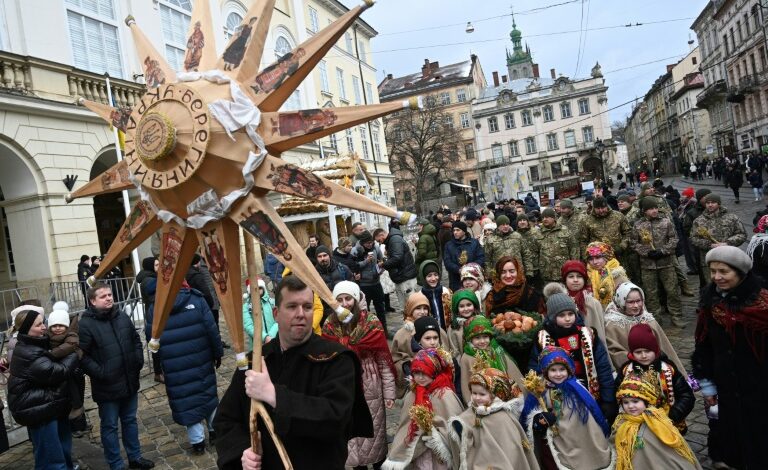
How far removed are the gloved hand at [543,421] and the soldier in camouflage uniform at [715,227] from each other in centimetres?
478

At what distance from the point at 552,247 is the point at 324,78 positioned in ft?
84.0

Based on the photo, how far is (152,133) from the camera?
→ 8.75 ft

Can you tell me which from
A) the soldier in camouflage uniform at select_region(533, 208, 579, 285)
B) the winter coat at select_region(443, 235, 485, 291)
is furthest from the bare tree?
the soldier in camouflage uniform at select_region(533, 208, 579, 285)

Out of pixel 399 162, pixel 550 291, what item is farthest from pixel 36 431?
pixel 399 162

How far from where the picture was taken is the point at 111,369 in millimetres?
5363

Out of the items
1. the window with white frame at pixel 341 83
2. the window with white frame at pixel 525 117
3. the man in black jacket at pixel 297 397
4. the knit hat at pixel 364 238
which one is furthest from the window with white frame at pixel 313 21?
the window with white frame at pixel 525 117

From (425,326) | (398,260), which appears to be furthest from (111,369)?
(398,260)

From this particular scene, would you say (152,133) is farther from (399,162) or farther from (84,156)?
(399,162)

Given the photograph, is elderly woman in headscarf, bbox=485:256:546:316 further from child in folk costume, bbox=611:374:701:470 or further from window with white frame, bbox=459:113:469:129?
window with white frame, bbox=459:113:469:129

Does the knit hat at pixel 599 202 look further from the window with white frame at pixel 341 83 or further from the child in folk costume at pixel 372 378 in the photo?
the window with white frame at pixel 341 83

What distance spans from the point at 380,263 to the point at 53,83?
32.6 ft

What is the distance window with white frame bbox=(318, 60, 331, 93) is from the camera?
3093 cm

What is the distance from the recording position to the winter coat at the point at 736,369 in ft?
12.5

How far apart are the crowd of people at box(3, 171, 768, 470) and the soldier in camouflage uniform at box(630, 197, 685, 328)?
1377 millimetres
